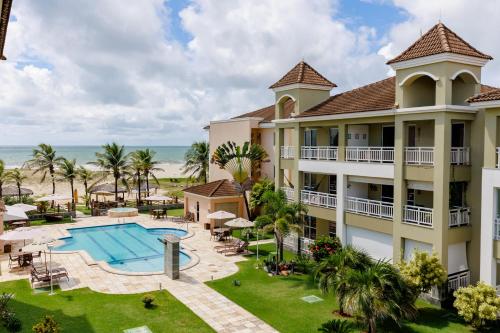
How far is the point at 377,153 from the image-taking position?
22.8 m

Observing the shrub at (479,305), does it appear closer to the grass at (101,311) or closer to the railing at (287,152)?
the grass at (101,311)

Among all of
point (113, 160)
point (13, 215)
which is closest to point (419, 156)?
point (13, 215)

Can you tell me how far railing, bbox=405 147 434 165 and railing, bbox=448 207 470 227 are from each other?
245cm

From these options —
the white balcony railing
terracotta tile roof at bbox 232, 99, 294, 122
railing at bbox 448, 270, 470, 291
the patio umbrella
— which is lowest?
railing at bbox 448, 270, 470, 291

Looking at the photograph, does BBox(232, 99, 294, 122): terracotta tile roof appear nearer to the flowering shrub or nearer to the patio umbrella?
the flowering shrub

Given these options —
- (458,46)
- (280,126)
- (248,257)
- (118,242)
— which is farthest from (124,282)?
(458,46)

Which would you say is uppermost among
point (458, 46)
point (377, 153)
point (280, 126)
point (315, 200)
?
point (458, 46)

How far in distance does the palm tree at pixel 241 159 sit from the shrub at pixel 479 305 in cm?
2041

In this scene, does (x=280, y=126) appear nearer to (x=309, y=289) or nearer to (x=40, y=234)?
(x=309, y=289)

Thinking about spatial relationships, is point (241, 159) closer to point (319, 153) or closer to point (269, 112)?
point (269, 112)

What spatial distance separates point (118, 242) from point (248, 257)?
451 inches

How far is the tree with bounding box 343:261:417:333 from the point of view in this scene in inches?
560

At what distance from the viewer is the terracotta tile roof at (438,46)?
18.9 metres

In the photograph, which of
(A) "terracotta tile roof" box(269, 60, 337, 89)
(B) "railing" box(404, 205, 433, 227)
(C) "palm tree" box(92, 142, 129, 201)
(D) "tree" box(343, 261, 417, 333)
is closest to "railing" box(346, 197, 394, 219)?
(B) "railing" box(404, 205, 433, 227)
